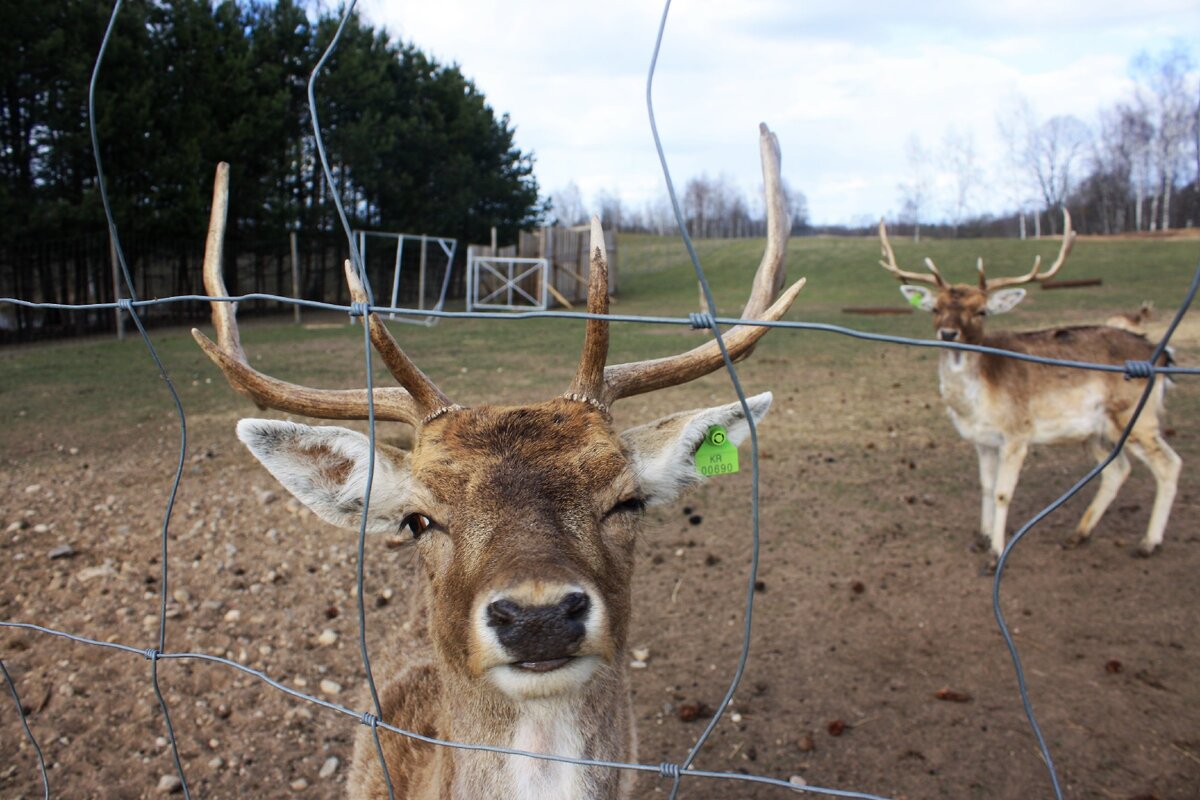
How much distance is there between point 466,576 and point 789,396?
938 cm

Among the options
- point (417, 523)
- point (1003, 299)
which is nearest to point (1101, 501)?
point (1003, 299)

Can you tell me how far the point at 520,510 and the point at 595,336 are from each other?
25.7 inches

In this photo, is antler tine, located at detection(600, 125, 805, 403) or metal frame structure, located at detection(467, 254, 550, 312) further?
metal frame structure, located at detection(467, 254, 550, 312)

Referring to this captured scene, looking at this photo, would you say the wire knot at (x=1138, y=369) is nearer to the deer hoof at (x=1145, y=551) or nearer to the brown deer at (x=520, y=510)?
the brown deer at (x=520, y=510)

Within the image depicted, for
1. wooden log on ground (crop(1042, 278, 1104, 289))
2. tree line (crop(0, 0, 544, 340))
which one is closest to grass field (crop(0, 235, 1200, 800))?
tree line (crop(0, 0, 544, 340))

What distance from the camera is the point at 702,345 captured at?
2998 millimetres

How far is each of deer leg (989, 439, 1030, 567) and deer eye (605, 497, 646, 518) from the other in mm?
4396

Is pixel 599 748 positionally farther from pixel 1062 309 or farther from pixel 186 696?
pixel 1062 309

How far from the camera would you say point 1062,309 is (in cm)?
2155

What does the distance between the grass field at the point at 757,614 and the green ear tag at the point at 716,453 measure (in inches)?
74.0

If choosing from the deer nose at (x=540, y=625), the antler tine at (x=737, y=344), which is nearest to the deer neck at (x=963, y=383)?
the antler tine at (x=737, y=344)

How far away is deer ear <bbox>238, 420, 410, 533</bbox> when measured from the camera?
2.72 m

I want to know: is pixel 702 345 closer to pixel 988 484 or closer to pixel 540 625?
pixel 540 625

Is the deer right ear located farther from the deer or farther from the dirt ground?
the dirt ground
